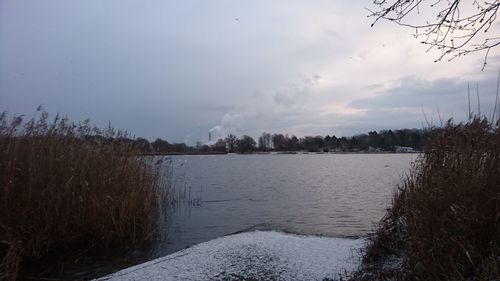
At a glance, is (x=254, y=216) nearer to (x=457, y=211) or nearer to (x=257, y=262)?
(x=257, y=262)

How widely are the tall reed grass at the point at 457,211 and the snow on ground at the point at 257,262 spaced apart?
964 mm

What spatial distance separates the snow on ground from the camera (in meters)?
6.28

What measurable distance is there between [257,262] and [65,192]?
4.30 m

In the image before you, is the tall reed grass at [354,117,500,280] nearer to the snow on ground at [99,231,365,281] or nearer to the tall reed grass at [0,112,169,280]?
the snow on ground at [99,231,365,281]

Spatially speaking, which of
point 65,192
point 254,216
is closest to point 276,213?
point 254,216

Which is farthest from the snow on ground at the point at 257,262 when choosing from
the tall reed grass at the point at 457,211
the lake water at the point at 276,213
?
the lake water at the point at 276,213

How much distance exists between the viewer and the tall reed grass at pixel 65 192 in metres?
7.90

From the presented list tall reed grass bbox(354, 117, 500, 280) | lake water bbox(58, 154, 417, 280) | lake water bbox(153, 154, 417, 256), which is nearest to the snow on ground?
tall reed grass bbox(354, 117, 500, 280)

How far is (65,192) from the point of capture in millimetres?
8586

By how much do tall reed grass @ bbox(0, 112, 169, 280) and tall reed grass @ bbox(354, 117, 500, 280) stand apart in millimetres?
5873

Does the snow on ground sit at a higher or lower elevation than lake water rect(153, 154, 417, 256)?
higher

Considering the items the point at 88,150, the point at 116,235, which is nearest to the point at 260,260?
the point at 116,235

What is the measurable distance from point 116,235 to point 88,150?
6.69 feet

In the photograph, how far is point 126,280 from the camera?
623cm
